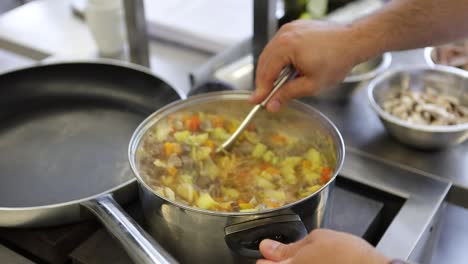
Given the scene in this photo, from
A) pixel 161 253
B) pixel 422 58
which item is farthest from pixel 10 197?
pixel 422 58

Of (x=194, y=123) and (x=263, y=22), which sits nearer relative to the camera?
(x=194, y=123)

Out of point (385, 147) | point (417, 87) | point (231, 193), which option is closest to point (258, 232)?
point (231, 193)

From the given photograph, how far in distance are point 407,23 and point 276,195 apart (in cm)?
33

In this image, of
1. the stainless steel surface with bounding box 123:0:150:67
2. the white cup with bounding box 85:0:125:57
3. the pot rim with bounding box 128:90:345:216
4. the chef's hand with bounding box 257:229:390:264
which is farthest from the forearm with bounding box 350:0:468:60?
the white cup with bounding box 85:0:125:57

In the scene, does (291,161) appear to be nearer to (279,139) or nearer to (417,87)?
(279,139)

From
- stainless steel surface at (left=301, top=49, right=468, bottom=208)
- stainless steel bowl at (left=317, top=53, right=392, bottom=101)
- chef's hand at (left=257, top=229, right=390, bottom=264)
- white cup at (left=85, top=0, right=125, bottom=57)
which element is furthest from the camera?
white cup at (left=85, top=0, right=125, bottom=57)

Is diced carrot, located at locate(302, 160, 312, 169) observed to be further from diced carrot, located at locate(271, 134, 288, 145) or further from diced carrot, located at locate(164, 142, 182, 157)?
diced carrot, located at locate(164, 142, 182, 157)

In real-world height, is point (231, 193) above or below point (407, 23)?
below

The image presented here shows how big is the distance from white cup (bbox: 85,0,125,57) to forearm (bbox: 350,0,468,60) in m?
0.61

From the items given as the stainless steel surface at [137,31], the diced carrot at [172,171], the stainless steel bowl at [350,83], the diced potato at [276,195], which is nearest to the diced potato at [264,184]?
the diced potato at [276,195]

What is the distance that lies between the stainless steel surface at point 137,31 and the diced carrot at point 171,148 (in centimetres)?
43

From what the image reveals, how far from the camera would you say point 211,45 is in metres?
1.33

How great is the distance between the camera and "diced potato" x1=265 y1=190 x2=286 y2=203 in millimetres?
739

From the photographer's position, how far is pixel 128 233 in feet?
2.22
